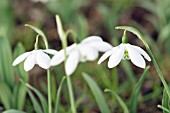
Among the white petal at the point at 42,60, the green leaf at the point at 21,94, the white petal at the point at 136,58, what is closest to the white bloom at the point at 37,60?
the white petal at the point at 42,60

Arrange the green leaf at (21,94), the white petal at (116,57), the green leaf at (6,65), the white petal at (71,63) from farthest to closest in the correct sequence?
the green leaf at (6,65) < the green leaf at (21,94) < the white petal at (116,57) < the white petal at (71,63)

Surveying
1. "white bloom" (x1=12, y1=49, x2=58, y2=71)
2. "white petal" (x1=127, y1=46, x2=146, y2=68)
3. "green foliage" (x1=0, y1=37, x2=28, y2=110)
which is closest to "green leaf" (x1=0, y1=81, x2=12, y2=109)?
"green foliage" (x1=0, y1=37, x2=28, y2=110)

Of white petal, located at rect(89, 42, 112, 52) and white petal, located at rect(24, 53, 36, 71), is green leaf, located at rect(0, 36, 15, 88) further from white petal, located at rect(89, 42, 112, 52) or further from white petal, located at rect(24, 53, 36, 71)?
white petal, located at rect(89, 42, 112, 52)

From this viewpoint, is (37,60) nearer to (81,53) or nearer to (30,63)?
(30,63)

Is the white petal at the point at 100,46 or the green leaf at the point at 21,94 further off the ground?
the white petal at the point at 100,46

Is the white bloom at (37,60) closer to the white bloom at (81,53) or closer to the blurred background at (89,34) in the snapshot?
the white bloom at (81,53)

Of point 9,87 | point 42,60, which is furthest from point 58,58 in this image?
point 9,87

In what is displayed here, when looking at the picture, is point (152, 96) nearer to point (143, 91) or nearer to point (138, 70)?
point (143, 91)
